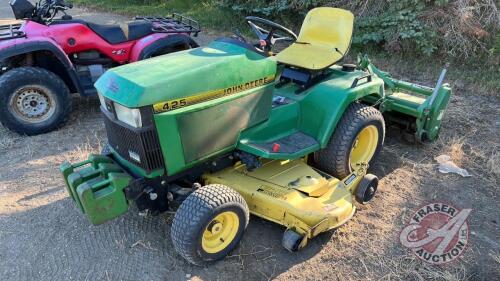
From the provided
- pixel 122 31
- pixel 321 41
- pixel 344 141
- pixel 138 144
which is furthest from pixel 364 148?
pixel 122 31

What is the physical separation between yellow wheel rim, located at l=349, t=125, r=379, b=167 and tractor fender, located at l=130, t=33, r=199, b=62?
2.72m

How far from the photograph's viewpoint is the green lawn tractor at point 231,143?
2789 mm

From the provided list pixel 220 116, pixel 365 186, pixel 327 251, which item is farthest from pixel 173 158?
pixel 365 186

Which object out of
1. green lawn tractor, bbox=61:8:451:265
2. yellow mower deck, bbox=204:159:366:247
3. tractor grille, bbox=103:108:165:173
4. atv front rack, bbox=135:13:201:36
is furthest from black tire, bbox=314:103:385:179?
atv front rack, bbox=135:13:201:36

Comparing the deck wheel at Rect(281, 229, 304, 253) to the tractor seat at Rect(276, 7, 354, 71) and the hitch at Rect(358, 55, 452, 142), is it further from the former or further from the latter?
the hitch at Rect(358, 55, 452, 142)

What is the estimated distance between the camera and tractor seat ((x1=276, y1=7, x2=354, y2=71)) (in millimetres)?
3846

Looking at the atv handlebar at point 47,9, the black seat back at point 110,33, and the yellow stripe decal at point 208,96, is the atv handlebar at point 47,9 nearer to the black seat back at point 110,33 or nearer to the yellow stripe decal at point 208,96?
the black seat back at point 110,33

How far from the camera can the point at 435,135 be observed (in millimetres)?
4516

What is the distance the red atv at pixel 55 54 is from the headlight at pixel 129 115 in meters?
2.27

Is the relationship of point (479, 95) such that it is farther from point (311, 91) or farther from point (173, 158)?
point (173, 158)

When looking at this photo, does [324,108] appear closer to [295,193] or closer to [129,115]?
[295,193]

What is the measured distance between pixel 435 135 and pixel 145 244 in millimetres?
3049

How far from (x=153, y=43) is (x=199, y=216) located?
319 cm

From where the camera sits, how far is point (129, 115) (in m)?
2.77
